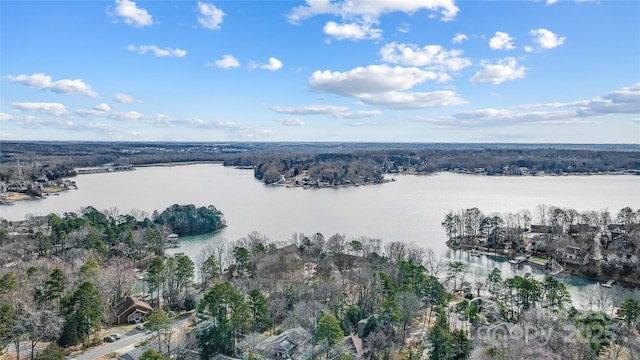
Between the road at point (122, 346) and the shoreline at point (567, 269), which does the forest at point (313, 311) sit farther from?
the shoreline at point (567, 269)

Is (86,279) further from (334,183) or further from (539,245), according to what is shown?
(334,183)

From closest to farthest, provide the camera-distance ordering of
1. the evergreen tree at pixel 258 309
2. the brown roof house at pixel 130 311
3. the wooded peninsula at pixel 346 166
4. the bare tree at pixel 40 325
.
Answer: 1. the bare tree at pixel 40 325
2. the evergreen tree at pixel 258 309
3. the brown roof house at pixel 130 311
4. the wooded peninsula at pixel 346 166

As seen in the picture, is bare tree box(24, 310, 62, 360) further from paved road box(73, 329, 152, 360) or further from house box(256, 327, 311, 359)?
house box(256, 327, 311, 359)

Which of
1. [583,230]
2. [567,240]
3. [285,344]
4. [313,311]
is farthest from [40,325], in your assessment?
[583,230]

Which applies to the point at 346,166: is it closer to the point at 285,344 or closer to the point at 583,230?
the point at 583,230

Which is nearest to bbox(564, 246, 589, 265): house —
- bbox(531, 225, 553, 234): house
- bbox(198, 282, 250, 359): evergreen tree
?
bbox(531, 225, 553, 234): house

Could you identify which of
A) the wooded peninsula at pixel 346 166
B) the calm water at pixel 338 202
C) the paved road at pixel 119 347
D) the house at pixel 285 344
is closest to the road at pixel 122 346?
the paved road at pixel 119 347
